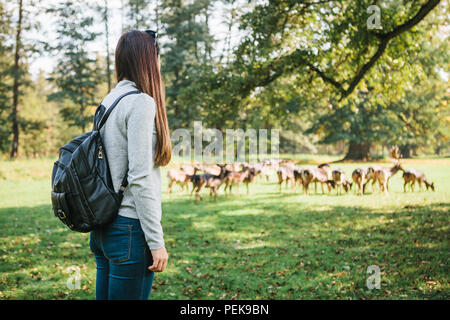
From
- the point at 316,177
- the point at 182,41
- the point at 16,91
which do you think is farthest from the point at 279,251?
the point at 16,91

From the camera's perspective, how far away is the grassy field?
15.7 ft

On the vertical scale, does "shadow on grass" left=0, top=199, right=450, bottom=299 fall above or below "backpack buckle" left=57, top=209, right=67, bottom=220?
below

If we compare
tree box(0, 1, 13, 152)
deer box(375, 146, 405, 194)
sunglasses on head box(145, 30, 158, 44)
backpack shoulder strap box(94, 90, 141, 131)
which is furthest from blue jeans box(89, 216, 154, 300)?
tree box(0, 1, 13, 152)

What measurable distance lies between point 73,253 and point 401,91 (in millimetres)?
9397

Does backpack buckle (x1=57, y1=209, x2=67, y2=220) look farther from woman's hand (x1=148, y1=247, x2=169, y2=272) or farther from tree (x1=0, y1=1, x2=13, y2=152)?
tree (x1=0, y1=1, x2=13, y2=152)

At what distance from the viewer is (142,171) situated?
174 centimetres

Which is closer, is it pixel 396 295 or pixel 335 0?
pixel 396 295

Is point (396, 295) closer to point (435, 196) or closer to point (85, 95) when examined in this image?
point (435, 196)

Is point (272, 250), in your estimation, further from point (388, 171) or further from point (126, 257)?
point (388, 171)

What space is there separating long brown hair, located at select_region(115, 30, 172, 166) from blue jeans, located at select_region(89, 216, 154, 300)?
1.31 ft

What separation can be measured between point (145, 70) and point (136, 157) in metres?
0.55

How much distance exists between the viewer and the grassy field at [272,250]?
4.79 meters

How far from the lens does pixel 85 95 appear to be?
31.6 metres

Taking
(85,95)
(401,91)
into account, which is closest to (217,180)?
(401,91)
